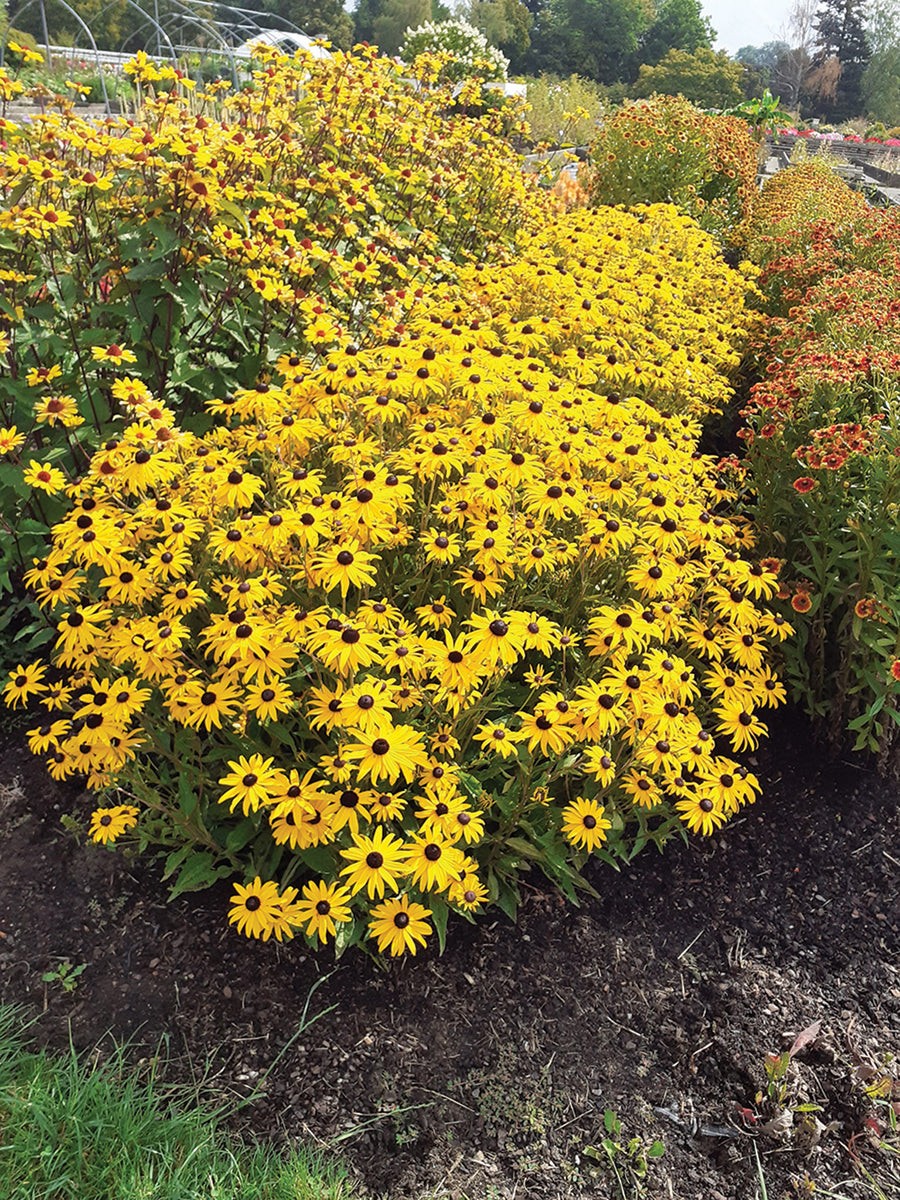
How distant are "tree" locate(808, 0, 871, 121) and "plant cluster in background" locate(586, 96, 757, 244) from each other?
5699 centimetres

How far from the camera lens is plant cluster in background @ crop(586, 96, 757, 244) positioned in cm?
773

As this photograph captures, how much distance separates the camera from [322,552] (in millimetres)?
2025

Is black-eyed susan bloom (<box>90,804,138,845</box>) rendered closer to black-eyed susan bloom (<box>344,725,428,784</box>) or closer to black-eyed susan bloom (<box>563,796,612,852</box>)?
black-eyed susan bloom (<box>344,725,428,784</box>)

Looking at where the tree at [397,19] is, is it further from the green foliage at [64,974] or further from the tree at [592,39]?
the green foliage at [64,974]

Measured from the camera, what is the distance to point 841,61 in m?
54.4

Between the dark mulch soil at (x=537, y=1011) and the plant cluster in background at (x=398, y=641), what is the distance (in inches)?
7.0

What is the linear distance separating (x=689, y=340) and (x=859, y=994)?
329cm

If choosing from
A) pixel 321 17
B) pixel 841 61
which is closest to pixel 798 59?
pixel 841 61

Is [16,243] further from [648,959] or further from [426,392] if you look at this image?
[648,959]

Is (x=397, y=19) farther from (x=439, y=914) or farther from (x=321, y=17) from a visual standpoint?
(x=439, y=914)

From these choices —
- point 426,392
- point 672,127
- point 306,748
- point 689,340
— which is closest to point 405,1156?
point 306,748

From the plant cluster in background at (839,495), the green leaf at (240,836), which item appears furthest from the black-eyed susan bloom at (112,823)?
the plant cluster in background at (839,495)

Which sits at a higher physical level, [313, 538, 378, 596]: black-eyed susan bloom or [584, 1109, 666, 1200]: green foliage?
[313, 538, 378, 596]: black-eyed susan bloom

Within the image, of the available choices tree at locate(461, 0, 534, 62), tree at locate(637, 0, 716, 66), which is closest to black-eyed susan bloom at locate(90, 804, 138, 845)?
tree at locate(461, 0, 534, 62)
